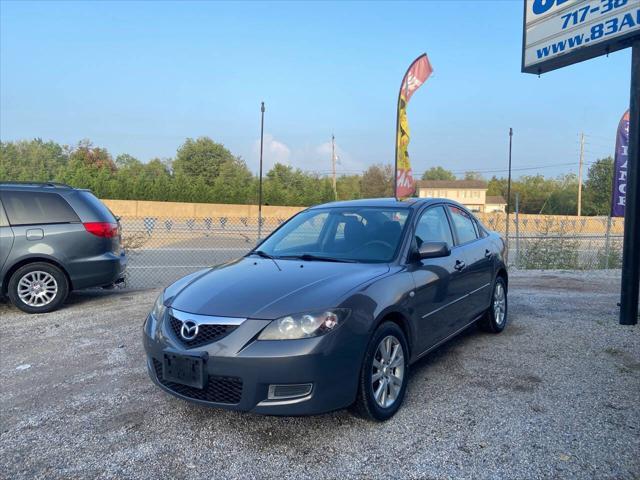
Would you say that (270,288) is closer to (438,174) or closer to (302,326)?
(302,326)

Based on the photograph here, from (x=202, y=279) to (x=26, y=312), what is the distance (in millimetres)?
4371

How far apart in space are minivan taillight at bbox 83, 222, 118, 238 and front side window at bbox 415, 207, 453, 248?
475 centimetres

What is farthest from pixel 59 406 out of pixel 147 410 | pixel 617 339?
pixel 617 339

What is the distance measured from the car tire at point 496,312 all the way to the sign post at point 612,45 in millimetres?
1540

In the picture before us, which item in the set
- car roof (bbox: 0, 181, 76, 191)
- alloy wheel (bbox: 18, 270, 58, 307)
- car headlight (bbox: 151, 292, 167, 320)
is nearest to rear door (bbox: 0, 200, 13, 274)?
alloy wheel (bbox: 18, 270, 58, 307)

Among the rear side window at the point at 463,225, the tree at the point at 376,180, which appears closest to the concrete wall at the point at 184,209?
the rear side window at the point at 463,225

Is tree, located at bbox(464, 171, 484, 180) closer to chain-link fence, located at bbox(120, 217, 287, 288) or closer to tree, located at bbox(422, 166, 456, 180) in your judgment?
tree, located at bbox(422, 166, 456, 180)

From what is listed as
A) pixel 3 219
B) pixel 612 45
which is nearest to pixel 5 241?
pixel 3 219

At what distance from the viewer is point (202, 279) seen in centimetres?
397

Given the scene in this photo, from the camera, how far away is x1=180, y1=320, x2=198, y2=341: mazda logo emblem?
127 inches

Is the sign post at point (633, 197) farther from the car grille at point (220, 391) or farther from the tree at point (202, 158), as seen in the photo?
the tree at point (202, 158)

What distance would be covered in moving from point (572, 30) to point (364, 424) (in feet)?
19.3

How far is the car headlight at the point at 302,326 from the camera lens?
308 centimetres

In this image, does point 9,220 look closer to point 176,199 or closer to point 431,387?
point 431,387
